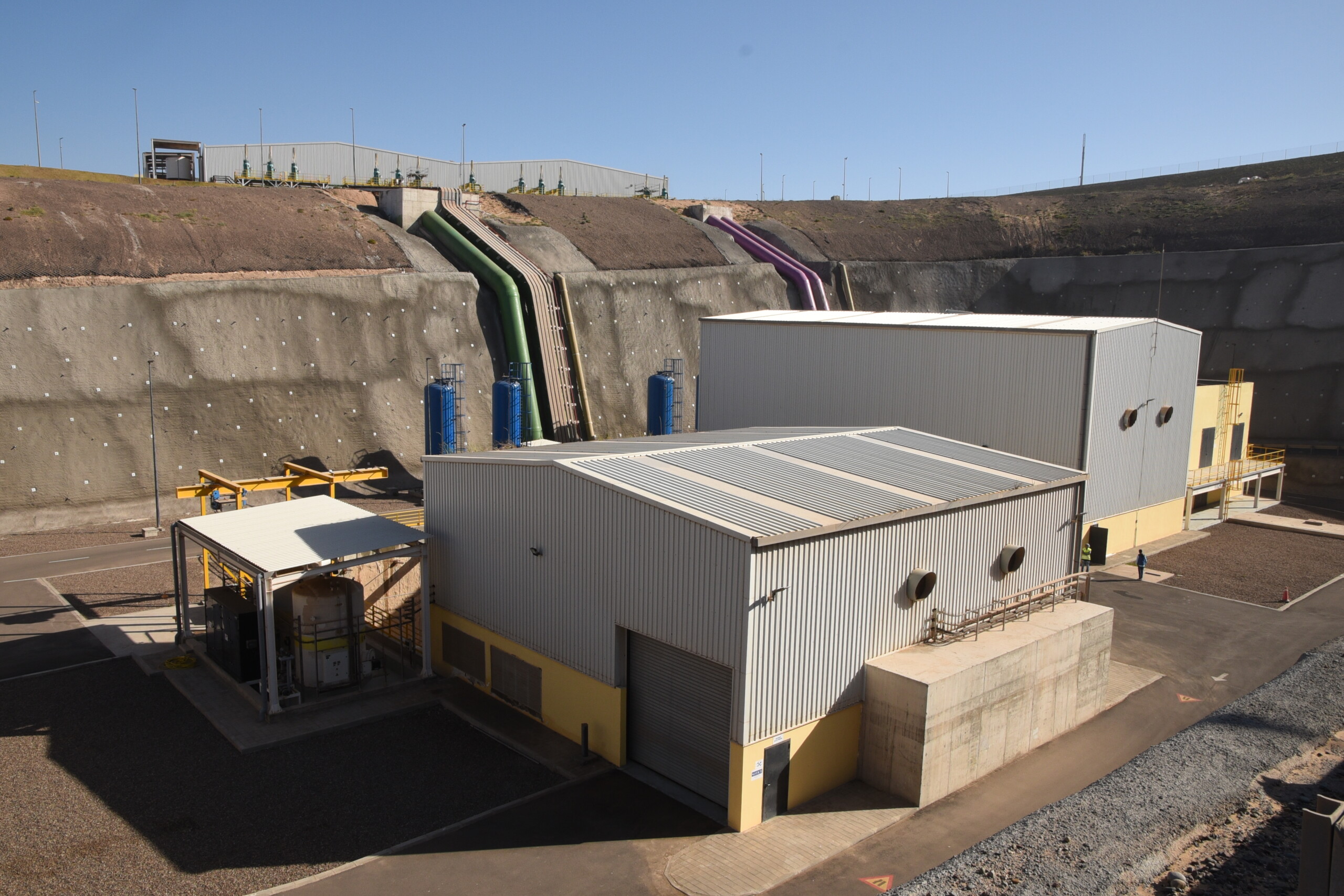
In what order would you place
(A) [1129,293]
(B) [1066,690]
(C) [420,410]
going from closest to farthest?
(B) [1066,690] → (C) [420,410] → (A) [1129,293]

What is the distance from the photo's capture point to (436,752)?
49.0 ft

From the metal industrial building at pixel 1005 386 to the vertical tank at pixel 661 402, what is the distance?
514 cm

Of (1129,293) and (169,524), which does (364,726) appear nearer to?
(169,524)

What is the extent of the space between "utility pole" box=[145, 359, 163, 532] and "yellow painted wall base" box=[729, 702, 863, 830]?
73.7 feet

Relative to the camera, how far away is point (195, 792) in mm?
13422

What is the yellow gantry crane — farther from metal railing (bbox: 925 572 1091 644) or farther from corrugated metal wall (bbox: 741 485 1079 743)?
metal railing (bbox: 925 572 1091 644)

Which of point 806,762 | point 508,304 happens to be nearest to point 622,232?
point 508,304

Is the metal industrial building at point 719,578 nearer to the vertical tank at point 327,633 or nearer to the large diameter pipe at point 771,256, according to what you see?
the vertical tank at point 327,633

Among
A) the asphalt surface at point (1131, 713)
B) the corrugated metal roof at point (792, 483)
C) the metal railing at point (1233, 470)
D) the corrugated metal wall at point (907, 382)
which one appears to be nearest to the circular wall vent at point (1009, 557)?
the corrugated metal roof at point (792, 483)

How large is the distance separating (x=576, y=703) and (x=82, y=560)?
1720 centimetres

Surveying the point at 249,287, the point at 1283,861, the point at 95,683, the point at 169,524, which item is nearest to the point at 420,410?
the point at 249,287

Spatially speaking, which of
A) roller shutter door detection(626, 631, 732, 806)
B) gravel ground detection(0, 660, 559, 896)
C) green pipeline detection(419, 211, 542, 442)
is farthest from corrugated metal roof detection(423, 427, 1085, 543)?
green pipeline detection(419, 211, 542, 442)

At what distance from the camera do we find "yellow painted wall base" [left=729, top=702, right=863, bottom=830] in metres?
12.7

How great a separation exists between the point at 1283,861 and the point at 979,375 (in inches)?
650
